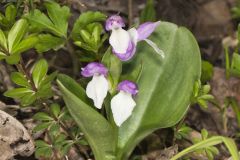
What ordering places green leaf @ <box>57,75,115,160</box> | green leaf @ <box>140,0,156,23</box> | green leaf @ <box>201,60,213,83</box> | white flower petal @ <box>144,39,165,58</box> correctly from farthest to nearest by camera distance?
green leaf @ <box>140,0,156,23</box>
green leaf @ <box>201,60,213,83</box>
white flower petal @ <box>144,39,165,58</box>
green leaf @ <box>57,75,115,160</box>

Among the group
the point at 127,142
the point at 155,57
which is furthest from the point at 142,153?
the point at 155,57

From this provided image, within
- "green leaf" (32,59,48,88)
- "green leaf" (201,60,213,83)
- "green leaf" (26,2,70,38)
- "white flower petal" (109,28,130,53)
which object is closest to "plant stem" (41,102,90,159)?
"green leaf" (32,59,48,88)

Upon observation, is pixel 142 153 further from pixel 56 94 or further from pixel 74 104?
pixel 74 104

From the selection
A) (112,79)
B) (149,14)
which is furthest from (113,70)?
(149,14)

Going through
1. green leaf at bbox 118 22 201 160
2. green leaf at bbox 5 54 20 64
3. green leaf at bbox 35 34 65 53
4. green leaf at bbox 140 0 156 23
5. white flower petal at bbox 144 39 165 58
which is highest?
green leaf at bbox 5 54 20 64

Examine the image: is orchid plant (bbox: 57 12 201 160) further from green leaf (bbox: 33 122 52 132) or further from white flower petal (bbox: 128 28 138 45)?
green leaf (bbox: 33 122 52 132)

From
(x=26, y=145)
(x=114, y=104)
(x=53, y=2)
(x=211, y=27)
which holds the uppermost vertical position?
(x=53, y=2)

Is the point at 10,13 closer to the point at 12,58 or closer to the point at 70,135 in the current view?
the point at 12,58

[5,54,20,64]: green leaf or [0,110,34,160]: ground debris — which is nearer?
[5,54,20,64]: green leaf
